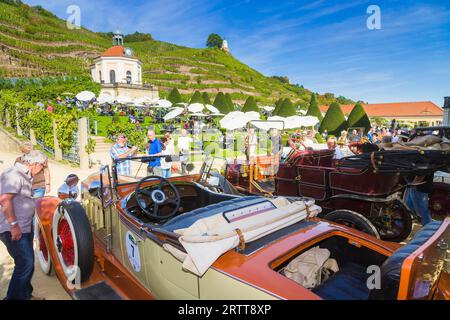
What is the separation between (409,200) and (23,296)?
19.4ft

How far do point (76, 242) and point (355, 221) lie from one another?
146 inches

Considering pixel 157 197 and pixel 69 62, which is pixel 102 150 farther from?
pixel 69 62

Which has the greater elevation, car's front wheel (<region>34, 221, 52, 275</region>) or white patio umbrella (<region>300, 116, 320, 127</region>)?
white patio umbrella (<region>300, 116, 320, 127</region>)

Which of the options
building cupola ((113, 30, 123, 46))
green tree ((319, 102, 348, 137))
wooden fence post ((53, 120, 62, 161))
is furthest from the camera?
building cupola ((113, 30, 123, 46))

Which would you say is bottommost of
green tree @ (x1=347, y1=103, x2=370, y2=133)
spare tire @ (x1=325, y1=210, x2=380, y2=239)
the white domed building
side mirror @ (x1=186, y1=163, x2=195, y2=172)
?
spare tire @ (x1=325, y1=210, x2=380, y2=239)

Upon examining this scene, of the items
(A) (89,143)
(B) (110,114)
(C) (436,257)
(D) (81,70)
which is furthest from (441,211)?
(D) (81,70)

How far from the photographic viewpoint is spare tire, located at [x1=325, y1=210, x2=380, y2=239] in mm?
4164

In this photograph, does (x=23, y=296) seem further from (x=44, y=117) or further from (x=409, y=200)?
(x=44, y=117)

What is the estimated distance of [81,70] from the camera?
5281cm

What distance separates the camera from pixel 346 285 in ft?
8.18

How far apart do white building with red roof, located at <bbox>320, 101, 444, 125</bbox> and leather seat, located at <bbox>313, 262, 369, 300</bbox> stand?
6843 centimetres

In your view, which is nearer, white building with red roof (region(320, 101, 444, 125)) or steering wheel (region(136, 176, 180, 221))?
steering wheel (region(136, 176, 180, 221))

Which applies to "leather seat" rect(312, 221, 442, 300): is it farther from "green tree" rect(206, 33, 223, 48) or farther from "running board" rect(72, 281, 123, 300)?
"green tree" rect(206, 33, 223, 48)

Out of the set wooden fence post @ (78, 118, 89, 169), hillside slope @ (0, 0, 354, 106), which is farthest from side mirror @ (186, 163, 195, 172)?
hillside slope @ (0, 0, 354, 106)
